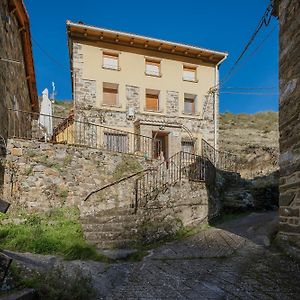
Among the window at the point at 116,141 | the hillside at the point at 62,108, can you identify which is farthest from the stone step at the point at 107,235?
the hillside at the point at 62,108

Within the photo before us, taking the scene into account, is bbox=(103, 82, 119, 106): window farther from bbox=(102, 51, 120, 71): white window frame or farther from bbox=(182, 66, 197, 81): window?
bbox=(182, 66, 197, 81): window

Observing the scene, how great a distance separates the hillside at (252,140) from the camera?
18578 millimetres

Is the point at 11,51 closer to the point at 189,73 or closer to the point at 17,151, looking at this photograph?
the point at 17,151

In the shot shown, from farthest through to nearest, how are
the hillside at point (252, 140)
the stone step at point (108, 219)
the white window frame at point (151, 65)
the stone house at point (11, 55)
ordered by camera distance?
the hillside at point (252, 140)
the white window frame at point (151, 65)
the stone house at point (11, 55)
the stone step at point (108, 219)

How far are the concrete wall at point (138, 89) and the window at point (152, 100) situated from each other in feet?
1.08

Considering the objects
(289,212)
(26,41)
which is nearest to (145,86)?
(26,41)

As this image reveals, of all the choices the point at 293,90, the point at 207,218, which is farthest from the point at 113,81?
the point at 293,90

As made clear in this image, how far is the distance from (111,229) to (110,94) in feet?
32.3

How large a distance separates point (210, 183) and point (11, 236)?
5.84 m

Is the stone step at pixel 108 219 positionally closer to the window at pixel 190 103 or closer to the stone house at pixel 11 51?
the stone house at pixel 11 51

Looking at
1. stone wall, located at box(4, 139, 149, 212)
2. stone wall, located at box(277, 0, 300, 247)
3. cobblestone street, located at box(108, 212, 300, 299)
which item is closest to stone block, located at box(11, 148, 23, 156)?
stone wall, located at box(4, 139, 149, 212)

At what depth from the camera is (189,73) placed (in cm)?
1712

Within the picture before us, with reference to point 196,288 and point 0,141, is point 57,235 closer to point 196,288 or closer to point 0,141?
point 0,141

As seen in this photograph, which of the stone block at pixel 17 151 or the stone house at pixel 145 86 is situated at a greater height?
the stone house at pixel 145 86
